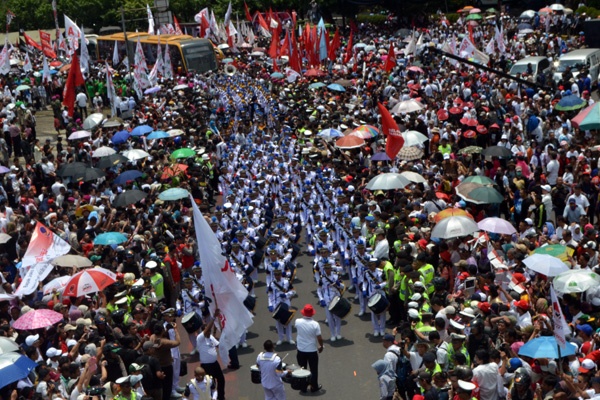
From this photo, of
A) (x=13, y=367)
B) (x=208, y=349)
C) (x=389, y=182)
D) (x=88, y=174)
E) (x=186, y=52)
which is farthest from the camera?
(x=186, y=52)

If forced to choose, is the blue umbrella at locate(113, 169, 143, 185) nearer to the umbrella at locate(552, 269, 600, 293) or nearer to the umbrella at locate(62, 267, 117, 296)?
the umbrella at locate(62, 267, 117, 296)

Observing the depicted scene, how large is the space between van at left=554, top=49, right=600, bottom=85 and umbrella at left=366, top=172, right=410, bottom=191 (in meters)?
11.3

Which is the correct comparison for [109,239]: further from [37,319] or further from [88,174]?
[88,174]

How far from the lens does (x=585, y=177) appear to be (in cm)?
1733

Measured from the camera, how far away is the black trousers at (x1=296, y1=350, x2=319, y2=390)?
43.0 ft

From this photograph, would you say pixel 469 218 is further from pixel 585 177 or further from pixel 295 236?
pixel 295 236

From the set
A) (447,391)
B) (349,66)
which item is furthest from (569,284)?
(349,66)

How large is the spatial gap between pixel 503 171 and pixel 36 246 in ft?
30.5

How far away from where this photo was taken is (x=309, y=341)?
13.0 meters

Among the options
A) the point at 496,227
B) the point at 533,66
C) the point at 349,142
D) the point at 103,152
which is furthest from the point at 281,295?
the point at 533,66

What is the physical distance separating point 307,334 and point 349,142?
9.75 metres

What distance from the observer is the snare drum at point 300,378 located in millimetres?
12211

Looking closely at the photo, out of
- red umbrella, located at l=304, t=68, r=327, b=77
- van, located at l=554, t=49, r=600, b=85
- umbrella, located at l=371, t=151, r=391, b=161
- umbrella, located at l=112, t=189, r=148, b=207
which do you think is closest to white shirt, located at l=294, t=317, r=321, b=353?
umbrella, located at l=112, t=189, r=148, b=207

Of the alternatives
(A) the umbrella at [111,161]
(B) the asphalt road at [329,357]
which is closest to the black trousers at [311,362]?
(B) the asphalt road at [329,357]
